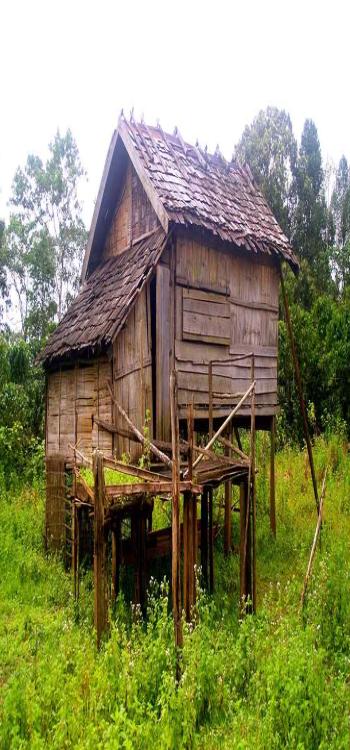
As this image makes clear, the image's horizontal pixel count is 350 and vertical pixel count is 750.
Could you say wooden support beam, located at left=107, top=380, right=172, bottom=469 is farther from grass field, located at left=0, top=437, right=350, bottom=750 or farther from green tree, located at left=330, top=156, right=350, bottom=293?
green tree, located at left=330, top=156, right=350, bottom=293

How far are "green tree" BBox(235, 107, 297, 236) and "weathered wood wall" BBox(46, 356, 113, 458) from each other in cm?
2012

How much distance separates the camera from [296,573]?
32.6 feet

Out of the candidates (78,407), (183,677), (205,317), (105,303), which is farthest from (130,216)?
(183,677)

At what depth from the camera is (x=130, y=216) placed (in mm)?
10930

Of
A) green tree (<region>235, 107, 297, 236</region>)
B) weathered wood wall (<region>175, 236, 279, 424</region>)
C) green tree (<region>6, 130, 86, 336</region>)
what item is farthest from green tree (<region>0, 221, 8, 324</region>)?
weathered wood wall (<region>175, 236, 279, 424</region>)

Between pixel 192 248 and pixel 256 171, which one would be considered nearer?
pixel 192 248

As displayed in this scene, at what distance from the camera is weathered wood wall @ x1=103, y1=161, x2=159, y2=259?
10.4 meters

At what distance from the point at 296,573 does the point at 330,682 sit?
3.66m

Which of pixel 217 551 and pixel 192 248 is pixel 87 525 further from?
pixel 192 248

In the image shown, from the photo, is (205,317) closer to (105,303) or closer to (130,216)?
(105,303)

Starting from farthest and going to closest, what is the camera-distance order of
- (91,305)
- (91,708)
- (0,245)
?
(0,245) → (91,305) → (91,708)

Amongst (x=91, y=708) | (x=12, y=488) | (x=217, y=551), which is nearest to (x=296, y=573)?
(x=217, y=551)

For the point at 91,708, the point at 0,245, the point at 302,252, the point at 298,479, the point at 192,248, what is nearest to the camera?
the point at 91,708

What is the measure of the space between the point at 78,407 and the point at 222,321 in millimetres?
3103
